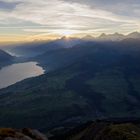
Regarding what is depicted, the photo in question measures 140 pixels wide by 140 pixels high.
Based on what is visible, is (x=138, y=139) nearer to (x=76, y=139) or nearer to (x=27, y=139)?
(x=76, y=139)

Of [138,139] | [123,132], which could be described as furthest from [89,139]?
[138,139]

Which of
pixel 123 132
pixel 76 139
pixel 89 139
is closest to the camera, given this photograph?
pixel 123 132

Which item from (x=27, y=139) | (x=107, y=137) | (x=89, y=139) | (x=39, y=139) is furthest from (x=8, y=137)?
(x=89, y=139)

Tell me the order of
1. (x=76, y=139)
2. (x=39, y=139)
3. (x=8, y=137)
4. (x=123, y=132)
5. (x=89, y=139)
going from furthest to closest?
(x=76, y=139)
(x=89, y=139)
(x=123, y=132)
(x=39, y=139)
(x=8, y=137)

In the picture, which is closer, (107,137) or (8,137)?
(8,137)

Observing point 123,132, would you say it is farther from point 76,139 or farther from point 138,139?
point 76,139

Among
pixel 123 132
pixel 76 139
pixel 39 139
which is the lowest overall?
pixel 76 139

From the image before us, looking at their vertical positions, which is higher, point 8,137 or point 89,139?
point 8,137

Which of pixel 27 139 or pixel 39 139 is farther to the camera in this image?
pixel 39 139

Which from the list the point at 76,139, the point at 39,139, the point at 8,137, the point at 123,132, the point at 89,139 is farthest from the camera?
the point at 76,139

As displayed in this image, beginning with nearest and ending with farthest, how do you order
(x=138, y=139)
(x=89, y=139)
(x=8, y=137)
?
1. (x=8, y=137)
2. (x=138, y=139)
3. (x=89, y=139)
